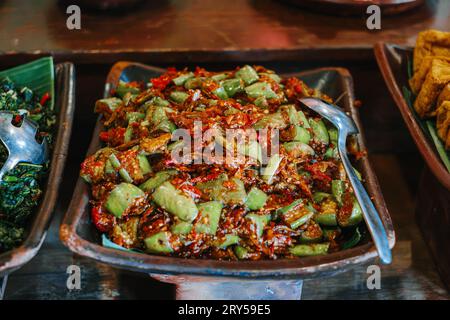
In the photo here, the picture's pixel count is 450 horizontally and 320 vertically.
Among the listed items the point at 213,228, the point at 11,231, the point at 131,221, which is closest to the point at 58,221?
the point at 11,231

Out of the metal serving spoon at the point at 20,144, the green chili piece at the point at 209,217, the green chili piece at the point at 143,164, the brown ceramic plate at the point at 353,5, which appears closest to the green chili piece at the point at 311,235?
the green chili piece at the point at 209,217

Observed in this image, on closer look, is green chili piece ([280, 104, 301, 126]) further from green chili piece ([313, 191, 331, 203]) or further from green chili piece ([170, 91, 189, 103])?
green chili piece ([170, 91, 189, 103])

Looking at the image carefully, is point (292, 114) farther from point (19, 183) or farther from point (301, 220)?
point (19, 183)

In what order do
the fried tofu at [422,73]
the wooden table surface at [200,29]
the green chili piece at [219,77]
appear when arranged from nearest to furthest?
the green chili piece at [219,77], the fried tofu at [422,73], the wooden table surface at [200,29]

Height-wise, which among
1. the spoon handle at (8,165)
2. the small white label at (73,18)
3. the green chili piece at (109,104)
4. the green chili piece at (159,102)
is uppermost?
the small white label at (73,18)

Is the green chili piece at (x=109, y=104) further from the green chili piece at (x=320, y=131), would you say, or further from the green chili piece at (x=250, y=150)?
the green chili piece at (x=320, y=131)

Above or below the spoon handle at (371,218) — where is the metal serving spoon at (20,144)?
above
